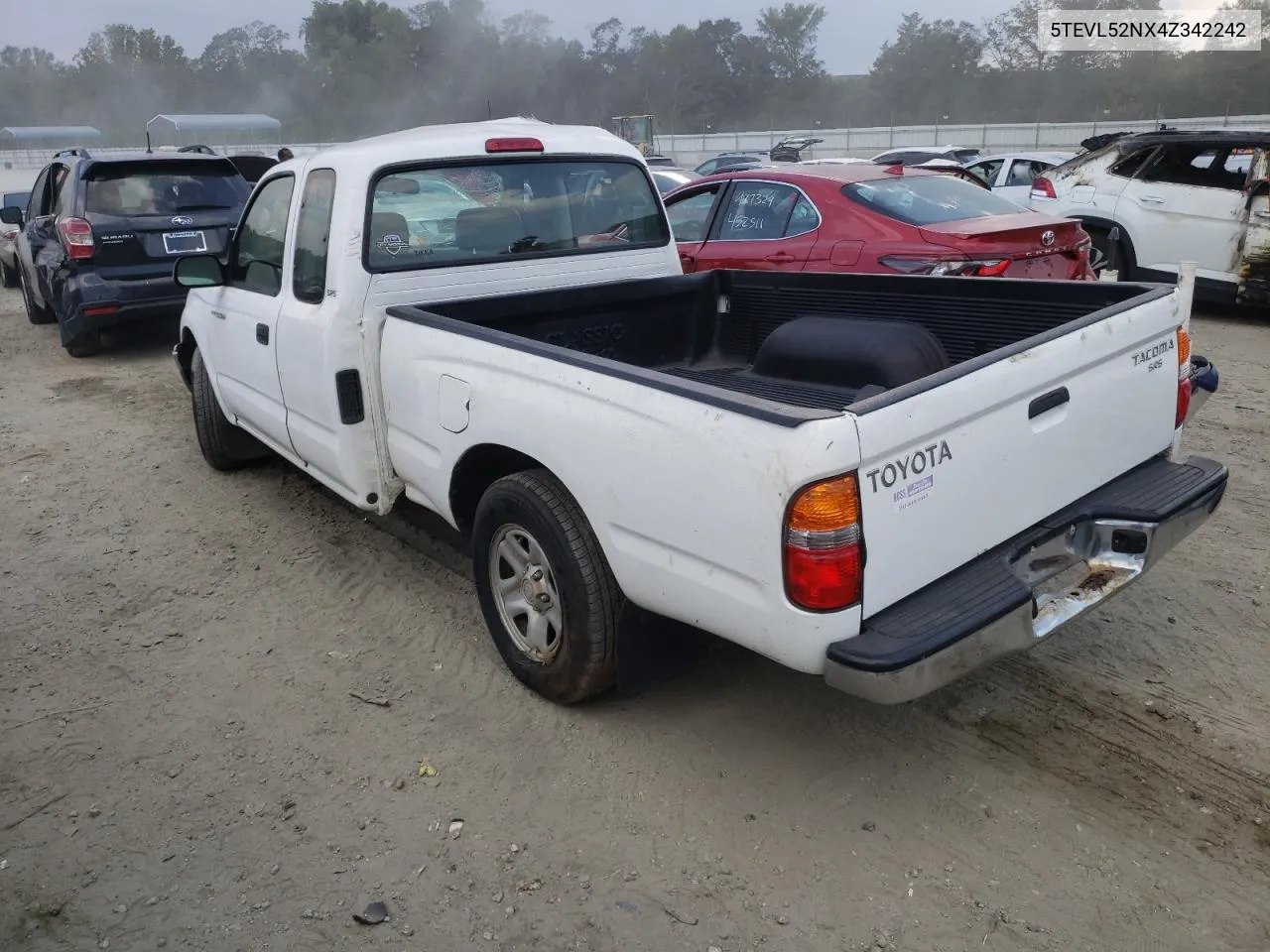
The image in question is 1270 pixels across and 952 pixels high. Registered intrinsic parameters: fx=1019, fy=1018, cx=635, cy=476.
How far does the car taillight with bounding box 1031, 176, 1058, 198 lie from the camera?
1048cm

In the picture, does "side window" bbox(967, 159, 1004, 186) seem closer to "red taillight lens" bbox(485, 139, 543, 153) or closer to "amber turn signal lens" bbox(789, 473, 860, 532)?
"red taillight lens" bbox(485, 139, 543, 153)

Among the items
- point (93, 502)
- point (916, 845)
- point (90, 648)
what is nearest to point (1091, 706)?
point (916, 845)

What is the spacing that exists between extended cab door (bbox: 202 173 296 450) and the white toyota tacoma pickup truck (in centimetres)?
3

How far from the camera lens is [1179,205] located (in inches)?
364

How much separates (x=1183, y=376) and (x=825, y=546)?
187 cm

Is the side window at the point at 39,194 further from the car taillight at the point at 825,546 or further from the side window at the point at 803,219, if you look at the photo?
the car taillight at the point at 825,546

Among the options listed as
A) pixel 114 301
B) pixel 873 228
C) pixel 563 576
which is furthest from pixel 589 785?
pixel 114 301

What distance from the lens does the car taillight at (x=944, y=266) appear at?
6547 mm

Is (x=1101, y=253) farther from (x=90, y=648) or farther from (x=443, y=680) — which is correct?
(x=90, y=648)

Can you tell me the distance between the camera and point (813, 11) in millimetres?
78438

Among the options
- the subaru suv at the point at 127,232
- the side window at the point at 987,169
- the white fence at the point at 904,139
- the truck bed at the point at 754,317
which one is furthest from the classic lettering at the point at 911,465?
the white fence at the point at 904,139

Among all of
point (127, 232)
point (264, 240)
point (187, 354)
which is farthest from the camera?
point (127, 232)

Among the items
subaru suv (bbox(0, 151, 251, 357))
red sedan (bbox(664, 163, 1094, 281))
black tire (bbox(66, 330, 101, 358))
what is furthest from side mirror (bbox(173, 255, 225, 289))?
black tire (bbox(66, 330, 101, 358))

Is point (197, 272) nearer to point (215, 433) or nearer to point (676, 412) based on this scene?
point (215, 433)
